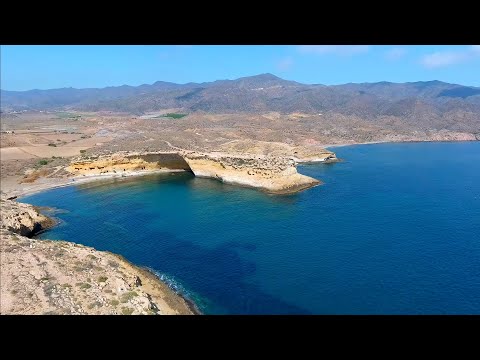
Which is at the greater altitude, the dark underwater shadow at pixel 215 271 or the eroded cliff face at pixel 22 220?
the eroded cliff face at pixel 22 220

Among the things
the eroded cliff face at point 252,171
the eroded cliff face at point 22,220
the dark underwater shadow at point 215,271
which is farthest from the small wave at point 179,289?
the eroded cliff face at point 252,171

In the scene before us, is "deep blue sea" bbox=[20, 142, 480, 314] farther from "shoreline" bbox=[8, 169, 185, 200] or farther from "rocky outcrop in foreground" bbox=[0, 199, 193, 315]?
"rocky outcrop in foreground" bbox=[0, 199, 193, 315]

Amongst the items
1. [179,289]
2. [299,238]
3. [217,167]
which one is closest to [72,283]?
[179,289]

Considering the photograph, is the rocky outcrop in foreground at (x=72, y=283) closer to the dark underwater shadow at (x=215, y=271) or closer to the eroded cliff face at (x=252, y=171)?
the dark underwater shadow at (x=215, y=271)

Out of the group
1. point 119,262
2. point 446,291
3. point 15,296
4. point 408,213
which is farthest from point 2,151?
point 408,213

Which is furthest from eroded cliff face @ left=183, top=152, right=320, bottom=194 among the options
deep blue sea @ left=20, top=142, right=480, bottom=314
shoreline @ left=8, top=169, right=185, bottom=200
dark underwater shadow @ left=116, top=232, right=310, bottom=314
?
dark underwater shadow @ left=116, top=232, right=310, bottom=314
